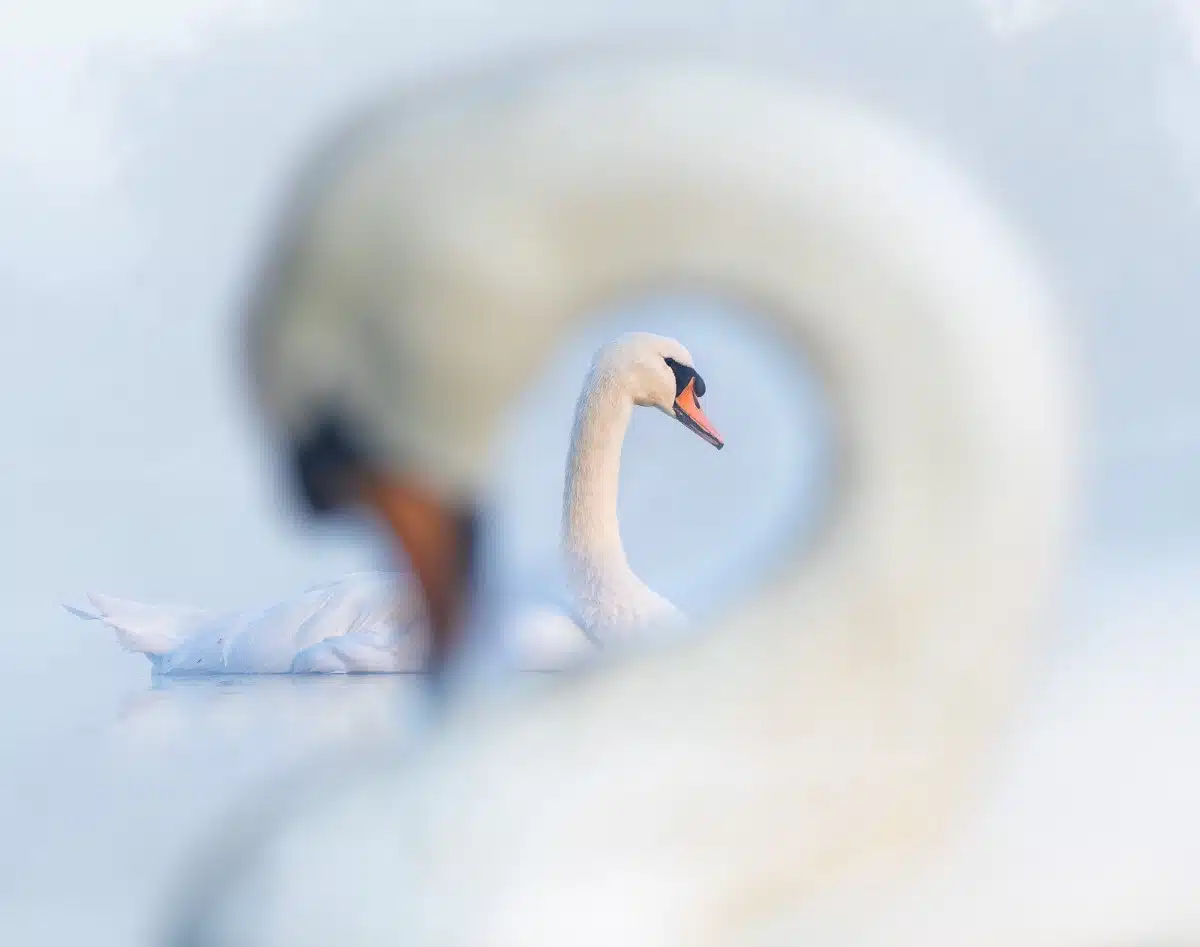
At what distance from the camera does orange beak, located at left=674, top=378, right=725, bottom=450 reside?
6921 mm

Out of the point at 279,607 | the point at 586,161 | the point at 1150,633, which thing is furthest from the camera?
the point at 279,607

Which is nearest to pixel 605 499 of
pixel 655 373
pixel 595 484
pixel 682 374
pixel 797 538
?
pixel 595 484

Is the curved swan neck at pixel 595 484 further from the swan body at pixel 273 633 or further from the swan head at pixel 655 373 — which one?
the swan body at pixel 273 633

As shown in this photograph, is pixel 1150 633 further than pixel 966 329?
Yes

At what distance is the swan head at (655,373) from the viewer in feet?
21.8

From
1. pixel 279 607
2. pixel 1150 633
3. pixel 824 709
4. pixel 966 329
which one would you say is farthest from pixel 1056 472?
pixel 279 607

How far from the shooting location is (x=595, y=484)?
6391 millimetres

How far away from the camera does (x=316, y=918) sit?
134 centimetres

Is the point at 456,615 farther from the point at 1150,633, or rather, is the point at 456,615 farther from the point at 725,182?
the point at 1150,633

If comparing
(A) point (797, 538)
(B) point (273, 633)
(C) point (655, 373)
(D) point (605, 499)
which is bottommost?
(A) point (797, 538)

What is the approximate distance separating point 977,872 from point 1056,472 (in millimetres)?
324

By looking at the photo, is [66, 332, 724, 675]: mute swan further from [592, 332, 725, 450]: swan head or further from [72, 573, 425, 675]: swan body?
[72, 573, 425, 675]: swan body

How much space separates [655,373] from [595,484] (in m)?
0.56

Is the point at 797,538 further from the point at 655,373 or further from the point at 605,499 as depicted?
the point at 655,373
